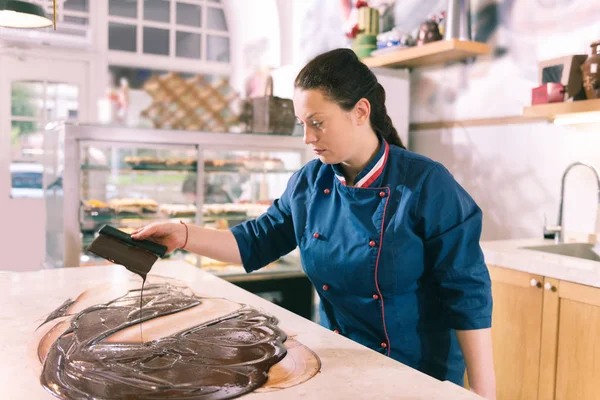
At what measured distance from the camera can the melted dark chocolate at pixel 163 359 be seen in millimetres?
1025

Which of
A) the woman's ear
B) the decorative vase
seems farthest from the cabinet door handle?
the woman's ear

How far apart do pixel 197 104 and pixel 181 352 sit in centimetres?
262

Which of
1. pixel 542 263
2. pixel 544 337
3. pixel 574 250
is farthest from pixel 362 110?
pixel 574 250

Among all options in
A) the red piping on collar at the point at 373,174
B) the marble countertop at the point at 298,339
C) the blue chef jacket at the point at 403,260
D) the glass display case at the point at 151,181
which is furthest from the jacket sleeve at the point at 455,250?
the glass display case at the point at 151,181

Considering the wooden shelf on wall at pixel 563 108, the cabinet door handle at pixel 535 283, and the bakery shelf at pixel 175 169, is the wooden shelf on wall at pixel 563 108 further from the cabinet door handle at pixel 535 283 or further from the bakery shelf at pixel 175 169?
the bakery shelf at pixel 175 169

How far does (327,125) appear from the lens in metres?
1.49

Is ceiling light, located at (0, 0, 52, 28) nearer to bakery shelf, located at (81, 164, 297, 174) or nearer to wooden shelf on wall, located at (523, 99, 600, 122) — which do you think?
bakery shelf, located at (81, 164, 297, 174)

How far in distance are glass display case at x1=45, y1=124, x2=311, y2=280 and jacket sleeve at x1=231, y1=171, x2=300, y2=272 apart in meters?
1.68

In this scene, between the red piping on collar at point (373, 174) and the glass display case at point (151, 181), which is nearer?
the red piping on collar at point (373, 174)

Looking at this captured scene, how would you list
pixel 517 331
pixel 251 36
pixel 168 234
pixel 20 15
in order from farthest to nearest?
pixel 251 36 < pixel 20 15 < pixel 517 331 < pixel 168 234

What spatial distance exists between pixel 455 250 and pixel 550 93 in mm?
1518

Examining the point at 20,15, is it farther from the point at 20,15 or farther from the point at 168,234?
the point at 168,234

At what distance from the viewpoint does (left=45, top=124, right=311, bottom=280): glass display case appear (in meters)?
3.17

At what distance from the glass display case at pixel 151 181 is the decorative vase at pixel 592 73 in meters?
1.89
